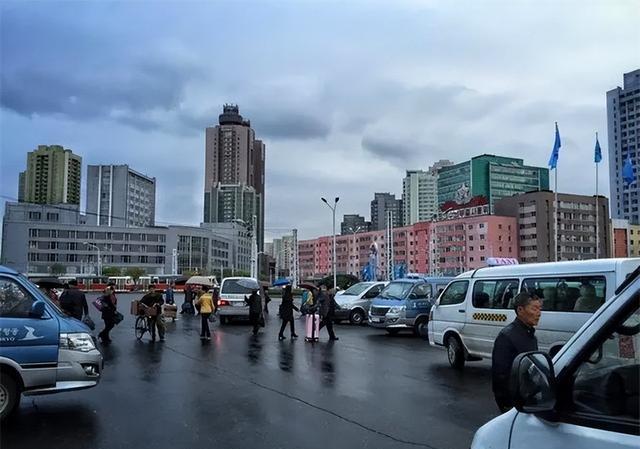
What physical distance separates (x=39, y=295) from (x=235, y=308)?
1716 cm

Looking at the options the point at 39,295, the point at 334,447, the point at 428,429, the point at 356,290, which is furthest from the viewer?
the point at 356,290

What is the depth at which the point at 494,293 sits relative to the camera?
11.8 m

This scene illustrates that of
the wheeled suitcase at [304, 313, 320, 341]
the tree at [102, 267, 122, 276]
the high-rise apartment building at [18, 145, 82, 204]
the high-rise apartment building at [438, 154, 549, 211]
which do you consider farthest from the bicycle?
the high-rise apartment building at [438, 154, 549, 211]

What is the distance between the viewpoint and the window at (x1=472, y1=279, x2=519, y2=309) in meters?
11.3

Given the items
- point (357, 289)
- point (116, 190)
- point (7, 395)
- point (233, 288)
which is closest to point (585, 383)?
point (7, 395)

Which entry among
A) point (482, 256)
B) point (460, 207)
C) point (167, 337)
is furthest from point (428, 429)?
point (460, 207)

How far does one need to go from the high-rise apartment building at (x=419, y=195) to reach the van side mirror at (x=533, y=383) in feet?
522

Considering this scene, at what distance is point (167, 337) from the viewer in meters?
18.8

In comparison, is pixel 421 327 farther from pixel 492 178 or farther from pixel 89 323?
pixel 492 178

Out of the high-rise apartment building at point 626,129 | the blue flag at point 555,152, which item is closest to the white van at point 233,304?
the blue flag at point 555,152

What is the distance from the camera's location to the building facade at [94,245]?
12462 cm

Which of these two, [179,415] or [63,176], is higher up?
[63,176]

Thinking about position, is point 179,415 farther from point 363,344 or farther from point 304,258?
point 304,258

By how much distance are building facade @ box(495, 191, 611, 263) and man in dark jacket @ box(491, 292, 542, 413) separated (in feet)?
384
